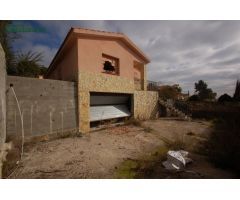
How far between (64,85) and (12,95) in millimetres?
2224

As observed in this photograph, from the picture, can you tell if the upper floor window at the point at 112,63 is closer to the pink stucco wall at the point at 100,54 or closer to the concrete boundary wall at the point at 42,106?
the pink stucco wall at the point at 100,54

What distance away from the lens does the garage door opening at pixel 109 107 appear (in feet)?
28.9

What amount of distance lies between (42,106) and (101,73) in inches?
152

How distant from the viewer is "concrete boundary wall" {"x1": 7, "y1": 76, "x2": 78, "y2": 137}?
5.26 metres

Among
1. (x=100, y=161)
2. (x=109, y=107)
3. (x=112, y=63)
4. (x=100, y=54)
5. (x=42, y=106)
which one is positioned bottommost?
(x=100, y=161)

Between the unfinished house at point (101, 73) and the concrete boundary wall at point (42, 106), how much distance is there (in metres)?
0.56

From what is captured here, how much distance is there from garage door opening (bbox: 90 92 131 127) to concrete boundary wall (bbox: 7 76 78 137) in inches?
56.6

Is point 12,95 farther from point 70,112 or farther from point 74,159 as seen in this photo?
point 74,159

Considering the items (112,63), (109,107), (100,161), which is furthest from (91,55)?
(100,161)

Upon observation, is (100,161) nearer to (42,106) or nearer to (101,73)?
(42,106)

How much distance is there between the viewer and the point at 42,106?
6.11 m

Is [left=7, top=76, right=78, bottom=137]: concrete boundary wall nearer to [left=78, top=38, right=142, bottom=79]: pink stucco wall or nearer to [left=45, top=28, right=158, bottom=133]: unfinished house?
[left=45, top=28, right=158, bottom=133]: unfinished house

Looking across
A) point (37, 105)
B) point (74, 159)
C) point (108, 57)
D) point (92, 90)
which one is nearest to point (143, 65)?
point (108, 57)

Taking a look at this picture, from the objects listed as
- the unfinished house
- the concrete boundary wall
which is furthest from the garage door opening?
the concrete boundary wall
